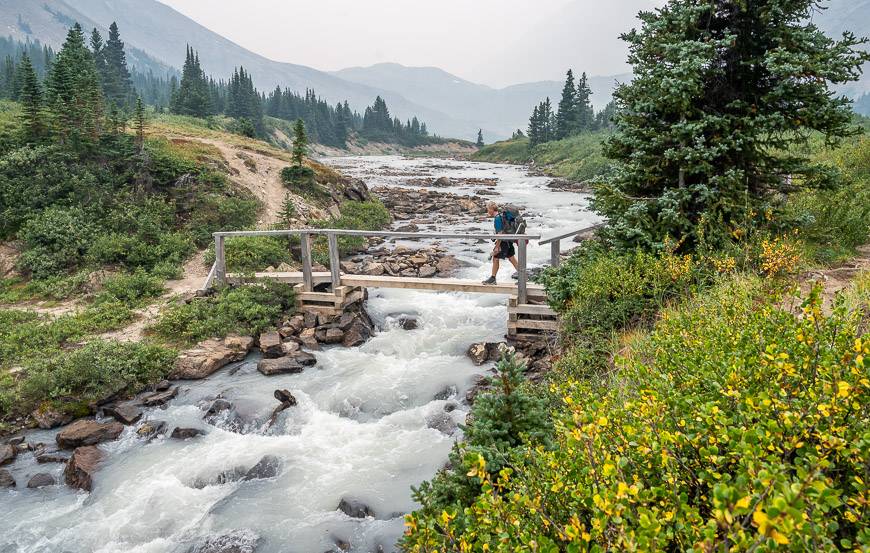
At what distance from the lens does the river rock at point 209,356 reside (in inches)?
447

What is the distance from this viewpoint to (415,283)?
44.2ft

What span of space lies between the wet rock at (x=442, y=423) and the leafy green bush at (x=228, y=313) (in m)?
5.79

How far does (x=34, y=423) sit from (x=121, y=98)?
73905 millimetres

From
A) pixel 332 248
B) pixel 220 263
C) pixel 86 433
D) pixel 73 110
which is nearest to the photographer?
pixel 86 433

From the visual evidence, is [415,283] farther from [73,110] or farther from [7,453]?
[73,110]

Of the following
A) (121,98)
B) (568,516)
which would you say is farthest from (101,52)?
(568,516)

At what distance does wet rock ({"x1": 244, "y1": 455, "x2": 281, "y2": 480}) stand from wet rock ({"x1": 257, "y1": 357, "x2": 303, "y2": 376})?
123 inches

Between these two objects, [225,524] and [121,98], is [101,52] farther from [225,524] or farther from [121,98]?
[225,524]

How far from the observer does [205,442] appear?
29.6ft

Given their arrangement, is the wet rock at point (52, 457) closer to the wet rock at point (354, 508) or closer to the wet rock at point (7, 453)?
the wet rock at point (7, 453)

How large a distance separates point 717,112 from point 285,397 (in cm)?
953

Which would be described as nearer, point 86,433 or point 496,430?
point 496,430

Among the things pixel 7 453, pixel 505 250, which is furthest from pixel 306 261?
pixel 7 453

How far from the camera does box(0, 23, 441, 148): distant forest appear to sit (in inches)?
2515
